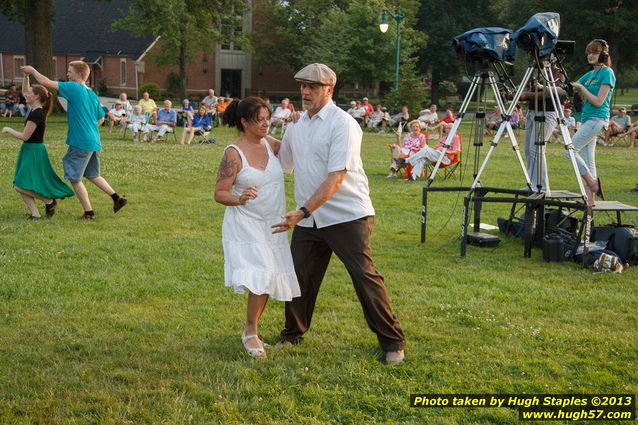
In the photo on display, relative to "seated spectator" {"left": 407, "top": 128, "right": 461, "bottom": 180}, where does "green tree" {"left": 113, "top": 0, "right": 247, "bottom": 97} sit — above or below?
above

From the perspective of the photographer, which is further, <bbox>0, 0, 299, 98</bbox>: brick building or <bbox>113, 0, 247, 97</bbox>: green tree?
<bbox>0, 0, 299, 98</bbox>: brick building

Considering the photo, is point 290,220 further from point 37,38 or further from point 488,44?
point 37,38

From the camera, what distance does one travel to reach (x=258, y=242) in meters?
4.77

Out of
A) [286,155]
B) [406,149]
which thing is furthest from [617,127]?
[286,155]

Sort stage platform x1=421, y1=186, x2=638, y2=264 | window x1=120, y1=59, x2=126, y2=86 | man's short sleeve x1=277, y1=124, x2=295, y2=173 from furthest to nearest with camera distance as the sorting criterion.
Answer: window x1=120, y1=59, x2=126, y2=86, stage platform x1=421, y1=186, x2=638, y2=264, man's short sleeve x1=277, y1=124, x2=295, y2=173

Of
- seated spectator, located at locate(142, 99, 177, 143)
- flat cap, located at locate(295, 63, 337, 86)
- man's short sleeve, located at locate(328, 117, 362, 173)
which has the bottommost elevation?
seated spectator, located at locate(142, 99, 177, 143)

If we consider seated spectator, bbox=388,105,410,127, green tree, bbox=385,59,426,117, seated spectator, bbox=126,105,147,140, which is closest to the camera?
seated spectator, bbox=126,105,147,140

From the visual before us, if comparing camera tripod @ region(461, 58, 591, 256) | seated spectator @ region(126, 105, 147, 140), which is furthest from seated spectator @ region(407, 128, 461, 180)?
seated spectator @ region(126, 105, 147, 140)

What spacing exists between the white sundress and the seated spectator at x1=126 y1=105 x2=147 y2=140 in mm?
18376

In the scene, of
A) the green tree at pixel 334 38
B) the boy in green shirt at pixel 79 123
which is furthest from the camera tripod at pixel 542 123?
the green tree at pixel 334 38

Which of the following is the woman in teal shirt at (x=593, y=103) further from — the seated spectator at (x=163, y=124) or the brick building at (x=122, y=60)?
the brick building at (x=122, y=60)

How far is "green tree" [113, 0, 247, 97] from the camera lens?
102ft

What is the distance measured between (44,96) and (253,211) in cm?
564

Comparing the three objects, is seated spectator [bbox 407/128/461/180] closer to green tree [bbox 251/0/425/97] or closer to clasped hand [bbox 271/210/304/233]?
clasped hand [bbox 271/210/304/233]
